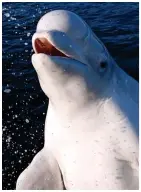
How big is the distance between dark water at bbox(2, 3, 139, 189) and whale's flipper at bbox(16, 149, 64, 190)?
164 centimetres

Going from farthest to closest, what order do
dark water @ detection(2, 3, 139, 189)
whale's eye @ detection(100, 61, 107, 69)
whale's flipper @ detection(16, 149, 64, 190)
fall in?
1. dark water @ detection(2, 3, 139, 189)
2. whale's flipper @ detection(16, 149, 64, 190)
3. whale's eye @ detection(100, 61, 107, 69)

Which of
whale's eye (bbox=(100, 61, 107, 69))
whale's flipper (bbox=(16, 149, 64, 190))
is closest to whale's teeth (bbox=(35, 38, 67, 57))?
whale's eye (bbox=(100, 61, 107, 69))

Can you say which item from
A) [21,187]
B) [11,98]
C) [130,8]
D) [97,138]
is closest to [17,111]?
[11,98]

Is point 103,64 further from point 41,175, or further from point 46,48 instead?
point 41,175

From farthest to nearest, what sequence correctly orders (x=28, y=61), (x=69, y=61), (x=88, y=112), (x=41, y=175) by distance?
1. (x=28, y=61)
2. (x=41, y=175)
3. (x=88, y=112)
4. (x=69, y=61)

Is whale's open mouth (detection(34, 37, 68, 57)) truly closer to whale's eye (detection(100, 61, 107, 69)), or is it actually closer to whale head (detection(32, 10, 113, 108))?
whale head (detection(32, 10, 113, 108))

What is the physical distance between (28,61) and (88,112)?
7261 mm

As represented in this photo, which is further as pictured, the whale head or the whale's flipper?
the whale's flipper

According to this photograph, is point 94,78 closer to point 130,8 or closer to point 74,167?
point 74,167

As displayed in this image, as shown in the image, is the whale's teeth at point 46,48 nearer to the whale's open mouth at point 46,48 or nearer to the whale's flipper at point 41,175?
the whale's open mouth at point 46,48

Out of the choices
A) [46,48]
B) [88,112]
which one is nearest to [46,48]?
[46,48]

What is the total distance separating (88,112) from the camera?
5180 mm

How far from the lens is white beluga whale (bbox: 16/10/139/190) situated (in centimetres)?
482

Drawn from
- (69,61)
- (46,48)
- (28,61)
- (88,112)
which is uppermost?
(46,48)
